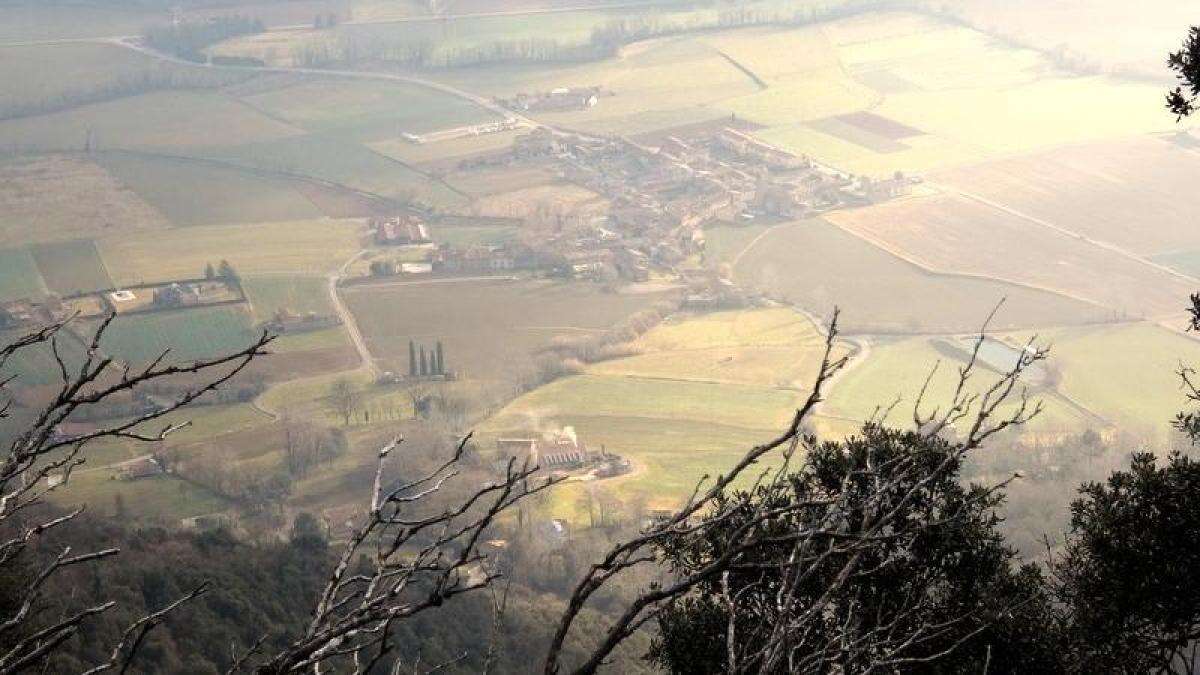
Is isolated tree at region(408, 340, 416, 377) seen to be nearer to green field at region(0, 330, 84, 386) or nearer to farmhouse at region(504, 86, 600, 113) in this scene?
green field at region(0, 330, 84, 386)

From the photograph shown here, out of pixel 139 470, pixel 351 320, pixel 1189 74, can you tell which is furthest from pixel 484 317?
pixel 1189 74

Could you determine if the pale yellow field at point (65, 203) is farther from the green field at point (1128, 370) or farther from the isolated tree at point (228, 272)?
the green field at point (1128, 370)

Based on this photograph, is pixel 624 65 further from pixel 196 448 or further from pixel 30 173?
pixel 196 448

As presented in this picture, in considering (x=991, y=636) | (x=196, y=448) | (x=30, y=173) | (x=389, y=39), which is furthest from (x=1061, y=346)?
(x=389, y=39)

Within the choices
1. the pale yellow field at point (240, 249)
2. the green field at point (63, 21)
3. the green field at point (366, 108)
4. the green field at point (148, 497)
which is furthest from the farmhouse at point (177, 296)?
the green field at point (63, 21)

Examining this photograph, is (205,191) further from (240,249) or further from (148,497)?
(148,497)
